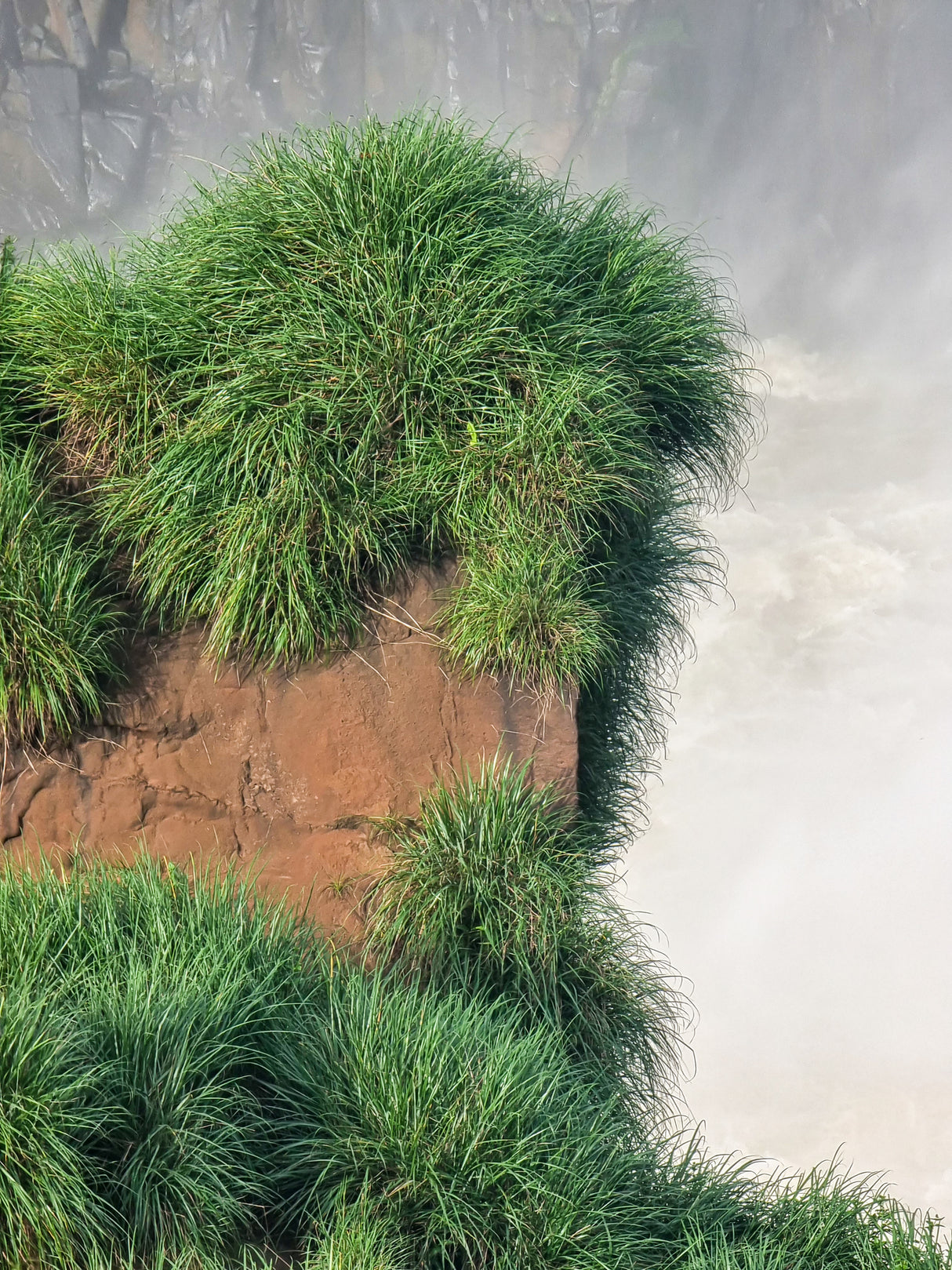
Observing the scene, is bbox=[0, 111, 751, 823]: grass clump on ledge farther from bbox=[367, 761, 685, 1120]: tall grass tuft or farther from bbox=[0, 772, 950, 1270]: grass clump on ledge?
bbox=[0, 772, 950, 1270]: grass clump on ledge

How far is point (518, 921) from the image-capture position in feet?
12.0

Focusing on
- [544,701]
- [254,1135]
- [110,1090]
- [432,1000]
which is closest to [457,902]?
[432,1000]

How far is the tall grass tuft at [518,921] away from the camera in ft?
12.1

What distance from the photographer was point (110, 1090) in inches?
101

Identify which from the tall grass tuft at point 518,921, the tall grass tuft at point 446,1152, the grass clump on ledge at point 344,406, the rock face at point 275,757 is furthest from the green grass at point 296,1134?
the grass clump on ledge at point 344,406

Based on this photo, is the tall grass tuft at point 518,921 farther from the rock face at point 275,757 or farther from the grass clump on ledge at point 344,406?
the grass clump on ledge at point 344,406

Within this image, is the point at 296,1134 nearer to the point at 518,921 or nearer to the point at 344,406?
the point at 518,921

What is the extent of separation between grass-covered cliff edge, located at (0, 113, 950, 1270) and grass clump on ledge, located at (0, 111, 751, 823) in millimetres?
17

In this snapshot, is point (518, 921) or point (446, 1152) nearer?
point (446, 1152)

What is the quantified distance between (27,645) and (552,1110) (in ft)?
7.61

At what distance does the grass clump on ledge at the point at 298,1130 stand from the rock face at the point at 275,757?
0.50 metres

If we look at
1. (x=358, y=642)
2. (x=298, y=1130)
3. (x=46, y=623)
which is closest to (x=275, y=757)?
(x=358, y=642)

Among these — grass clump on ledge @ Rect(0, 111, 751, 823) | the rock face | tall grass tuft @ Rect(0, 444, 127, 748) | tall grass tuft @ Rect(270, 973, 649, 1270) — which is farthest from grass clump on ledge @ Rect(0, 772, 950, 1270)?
grass clump on ledge @ Rect(0, 111, 751, 823)

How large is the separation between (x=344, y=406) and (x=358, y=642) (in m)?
0.89
